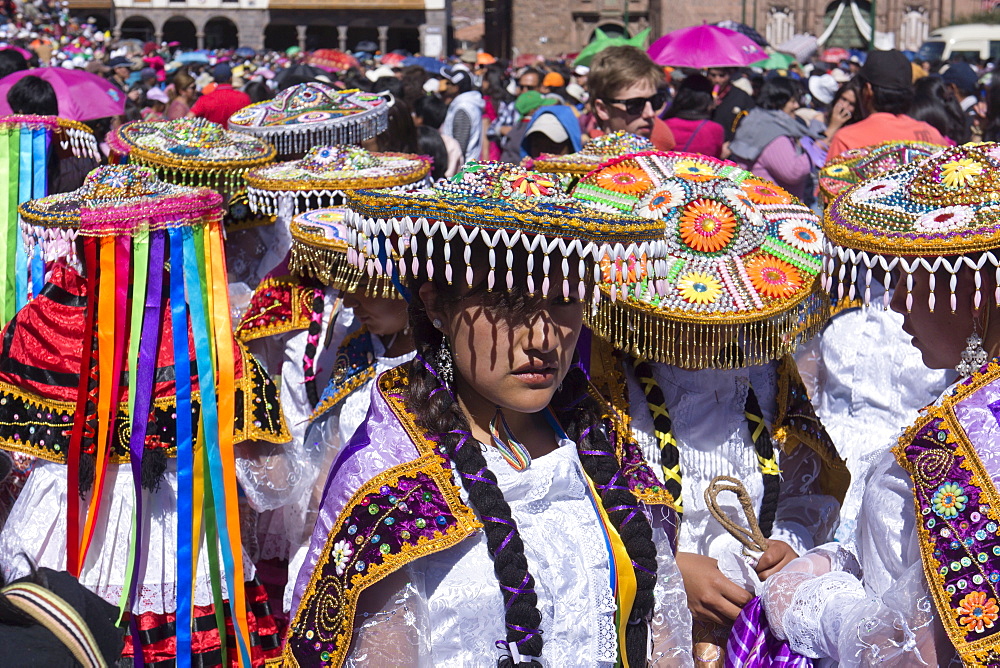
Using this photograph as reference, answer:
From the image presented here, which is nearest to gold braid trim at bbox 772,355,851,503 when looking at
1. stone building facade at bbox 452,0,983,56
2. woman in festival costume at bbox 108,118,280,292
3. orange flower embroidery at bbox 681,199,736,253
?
orange flower embroidery at bbox 681,199,736,253

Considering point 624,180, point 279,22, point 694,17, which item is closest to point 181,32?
point 279,22

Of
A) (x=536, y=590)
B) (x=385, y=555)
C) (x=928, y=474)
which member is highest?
(x=928, y=474)

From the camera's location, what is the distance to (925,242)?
2.04 metres

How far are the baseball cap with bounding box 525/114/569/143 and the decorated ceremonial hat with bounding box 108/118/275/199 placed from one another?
2080 mm

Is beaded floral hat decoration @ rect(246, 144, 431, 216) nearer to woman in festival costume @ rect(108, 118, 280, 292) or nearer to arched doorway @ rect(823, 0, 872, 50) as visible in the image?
woman in festival costume @ rect(108, 118, 280, 292)

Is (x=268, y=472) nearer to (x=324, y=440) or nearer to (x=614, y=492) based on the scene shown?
(x=324, y=440)

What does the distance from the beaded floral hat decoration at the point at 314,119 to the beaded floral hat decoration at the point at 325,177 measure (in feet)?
1.59

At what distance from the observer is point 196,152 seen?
454 centimetres

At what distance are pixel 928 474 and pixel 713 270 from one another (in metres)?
0.89

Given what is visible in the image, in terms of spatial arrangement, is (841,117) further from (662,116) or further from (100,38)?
(100,38)

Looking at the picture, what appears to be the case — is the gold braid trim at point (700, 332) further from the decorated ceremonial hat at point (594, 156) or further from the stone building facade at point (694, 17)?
the stone building facade at point (694, 17)

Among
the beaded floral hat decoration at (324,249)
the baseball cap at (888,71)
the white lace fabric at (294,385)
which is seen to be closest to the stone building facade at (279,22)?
the baseball cap at (888,71)

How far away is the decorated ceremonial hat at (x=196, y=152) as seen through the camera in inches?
176

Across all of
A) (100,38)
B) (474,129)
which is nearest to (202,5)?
(100,38)
